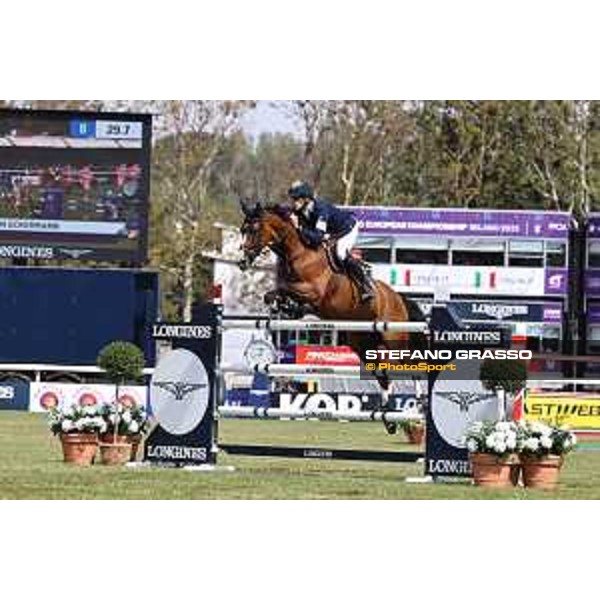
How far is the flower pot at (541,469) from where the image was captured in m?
10.3

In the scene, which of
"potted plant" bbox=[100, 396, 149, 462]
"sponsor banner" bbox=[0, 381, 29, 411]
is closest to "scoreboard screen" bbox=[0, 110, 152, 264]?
"sponsor banner" bbox=[0, 381, 29, 411]

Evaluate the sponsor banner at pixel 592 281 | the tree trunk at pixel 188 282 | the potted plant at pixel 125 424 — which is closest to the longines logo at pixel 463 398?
the potted plant at pixel 125 424

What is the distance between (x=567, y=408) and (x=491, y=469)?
8884mm

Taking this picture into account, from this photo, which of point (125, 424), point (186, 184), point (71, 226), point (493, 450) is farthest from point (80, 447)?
point (186, 184)

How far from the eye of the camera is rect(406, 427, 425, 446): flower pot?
13726 millimetres

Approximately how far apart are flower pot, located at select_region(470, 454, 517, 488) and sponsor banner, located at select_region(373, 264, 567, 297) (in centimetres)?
692

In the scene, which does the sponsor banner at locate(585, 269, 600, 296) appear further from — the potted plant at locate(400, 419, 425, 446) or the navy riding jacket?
the navy riding jacket

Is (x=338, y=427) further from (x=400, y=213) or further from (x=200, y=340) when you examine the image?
(x=200, y=340)

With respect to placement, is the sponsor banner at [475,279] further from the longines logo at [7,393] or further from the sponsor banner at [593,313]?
the longines logo at [7,393]

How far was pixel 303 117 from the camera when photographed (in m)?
18.8

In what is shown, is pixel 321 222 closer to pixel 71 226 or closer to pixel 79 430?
pixel 79 430

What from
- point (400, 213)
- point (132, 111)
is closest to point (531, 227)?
point (400, 213)

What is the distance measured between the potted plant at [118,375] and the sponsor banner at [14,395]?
10614 millimetres

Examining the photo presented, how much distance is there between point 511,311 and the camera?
1925 centimetres
